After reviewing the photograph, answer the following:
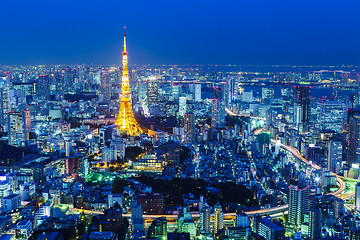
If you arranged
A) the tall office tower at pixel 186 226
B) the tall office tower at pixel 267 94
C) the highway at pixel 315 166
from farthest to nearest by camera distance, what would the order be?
1. the tall office tower at pixel 267 94
2. the highway at pixel 315 166
3. the tall office tower at pixel 186 226

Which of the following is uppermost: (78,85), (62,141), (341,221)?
(78,85)

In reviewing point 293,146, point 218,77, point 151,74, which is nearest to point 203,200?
point 293,146

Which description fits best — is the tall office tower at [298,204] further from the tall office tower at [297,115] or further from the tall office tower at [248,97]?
the tall office tower at [248,97]

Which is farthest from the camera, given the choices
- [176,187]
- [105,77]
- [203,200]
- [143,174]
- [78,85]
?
[78,85]

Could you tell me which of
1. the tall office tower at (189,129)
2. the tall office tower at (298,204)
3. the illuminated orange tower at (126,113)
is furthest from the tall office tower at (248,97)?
the tall office tower at (298,204)

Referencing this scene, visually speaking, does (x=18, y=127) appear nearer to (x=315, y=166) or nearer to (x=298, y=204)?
(x=315, y=166)

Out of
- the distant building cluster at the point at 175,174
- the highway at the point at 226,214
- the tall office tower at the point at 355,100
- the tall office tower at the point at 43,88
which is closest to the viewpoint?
the distant building cluster at the point at 175,174

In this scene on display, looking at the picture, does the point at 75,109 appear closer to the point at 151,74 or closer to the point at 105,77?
the point at 105,77
